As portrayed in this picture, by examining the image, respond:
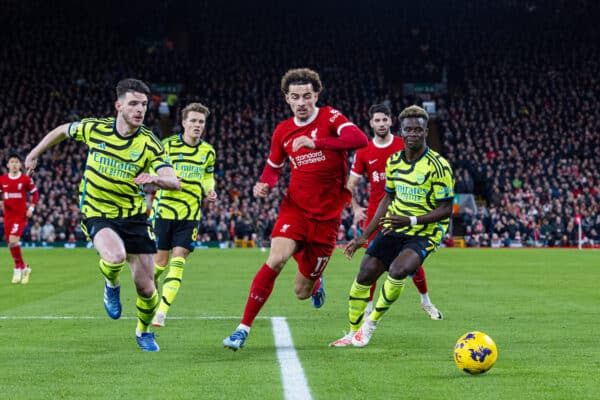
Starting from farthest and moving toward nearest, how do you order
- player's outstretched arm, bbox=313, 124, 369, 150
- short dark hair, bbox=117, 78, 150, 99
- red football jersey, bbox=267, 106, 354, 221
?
red football jersey, bbox=267, 106, 354, 221, player's outstretched arm, bbox=313, 124, 369, 150, short dark hair, bbox=117, 78, 150, 99

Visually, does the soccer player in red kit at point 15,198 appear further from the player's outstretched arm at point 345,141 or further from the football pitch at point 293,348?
the player's outstretched arm at point 345,141

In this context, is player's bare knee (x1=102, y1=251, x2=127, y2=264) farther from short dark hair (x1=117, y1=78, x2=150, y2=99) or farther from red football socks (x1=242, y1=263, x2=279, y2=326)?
short dark hair (x1=117, y1=78, x2=150, y2=99)

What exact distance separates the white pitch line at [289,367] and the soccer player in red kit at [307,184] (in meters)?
0.54

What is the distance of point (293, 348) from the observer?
27.8ft

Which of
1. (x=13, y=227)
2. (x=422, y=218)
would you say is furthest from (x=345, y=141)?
(x=13, y=227)

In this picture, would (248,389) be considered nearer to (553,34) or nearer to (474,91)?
(474,91)

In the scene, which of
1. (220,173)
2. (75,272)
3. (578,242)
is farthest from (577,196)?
(75,272)

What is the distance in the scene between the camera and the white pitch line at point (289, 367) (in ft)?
19.7

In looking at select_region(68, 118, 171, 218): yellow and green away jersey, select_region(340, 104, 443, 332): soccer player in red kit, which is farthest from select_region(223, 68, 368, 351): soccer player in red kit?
select_region(340, 104, 443, 332): soccer player in red kit

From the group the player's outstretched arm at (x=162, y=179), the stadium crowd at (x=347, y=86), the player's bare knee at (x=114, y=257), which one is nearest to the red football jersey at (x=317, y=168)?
the player's outstretched arm at (x=162, y=179)

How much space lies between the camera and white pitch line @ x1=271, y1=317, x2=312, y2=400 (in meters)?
6.02

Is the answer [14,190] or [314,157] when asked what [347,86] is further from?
[314,157]

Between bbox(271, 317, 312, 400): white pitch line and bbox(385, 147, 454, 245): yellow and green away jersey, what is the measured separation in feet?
5.29

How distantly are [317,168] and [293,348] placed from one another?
67.5 inches
